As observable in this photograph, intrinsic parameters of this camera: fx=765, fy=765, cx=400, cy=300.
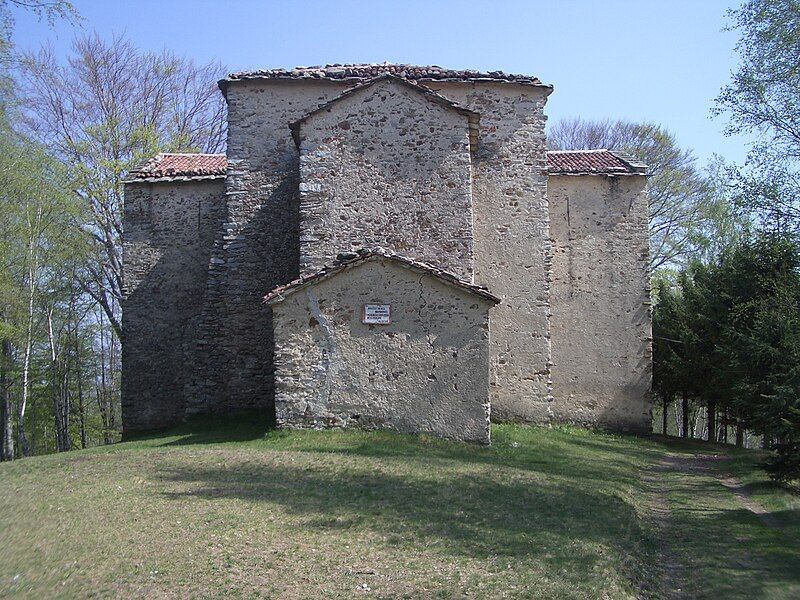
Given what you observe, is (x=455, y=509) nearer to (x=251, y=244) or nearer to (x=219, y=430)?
(x=219, y=430)

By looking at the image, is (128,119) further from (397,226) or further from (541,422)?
(541,422)

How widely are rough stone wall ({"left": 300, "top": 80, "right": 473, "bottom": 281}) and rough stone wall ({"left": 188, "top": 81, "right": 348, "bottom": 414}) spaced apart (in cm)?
251

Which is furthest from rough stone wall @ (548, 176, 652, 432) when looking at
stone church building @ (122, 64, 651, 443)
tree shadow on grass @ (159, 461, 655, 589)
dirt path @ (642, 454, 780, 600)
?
tree shadow on grass @ (159, 461, 655, 589)

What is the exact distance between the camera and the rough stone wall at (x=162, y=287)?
21.0 meters

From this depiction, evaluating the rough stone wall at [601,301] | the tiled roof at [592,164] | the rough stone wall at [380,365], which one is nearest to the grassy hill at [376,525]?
the rough stone wall at [380,365]

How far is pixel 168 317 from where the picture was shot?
21.2m

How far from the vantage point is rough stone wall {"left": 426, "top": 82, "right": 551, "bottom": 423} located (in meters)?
19.2

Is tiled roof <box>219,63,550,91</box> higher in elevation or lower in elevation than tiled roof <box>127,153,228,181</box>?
higher

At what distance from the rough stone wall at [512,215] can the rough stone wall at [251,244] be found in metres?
3.88

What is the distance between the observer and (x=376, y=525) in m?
8.18

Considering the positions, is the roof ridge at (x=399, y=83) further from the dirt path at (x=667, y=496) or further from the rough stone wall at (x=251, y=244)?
the dirt path at (x=667, y=496)

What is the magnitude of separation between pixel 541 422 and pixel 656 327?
9899 mm

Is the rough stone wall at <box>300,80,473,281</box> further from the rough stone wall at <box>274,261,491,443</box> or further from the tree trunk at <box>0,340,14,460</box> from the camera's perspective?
the tree trunk at <box>0,340,14,460</box>

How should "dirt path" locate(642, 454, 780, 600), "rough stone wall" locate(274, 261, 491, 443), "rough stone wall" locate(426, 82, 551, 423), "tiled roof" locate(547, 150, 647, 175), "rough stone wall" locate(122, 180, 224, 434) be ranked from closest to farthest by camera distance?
"dirt path" locate(642, 454, 780, 600) < "rough stone wall" locate(274, 261, 491, 443) < "rough stone wall" locate(426, 82, 551, 423) < "rough stone wall" locate(122, 180, 224, 434) < "tiled roof" locate(547, 150, 647, 175)
